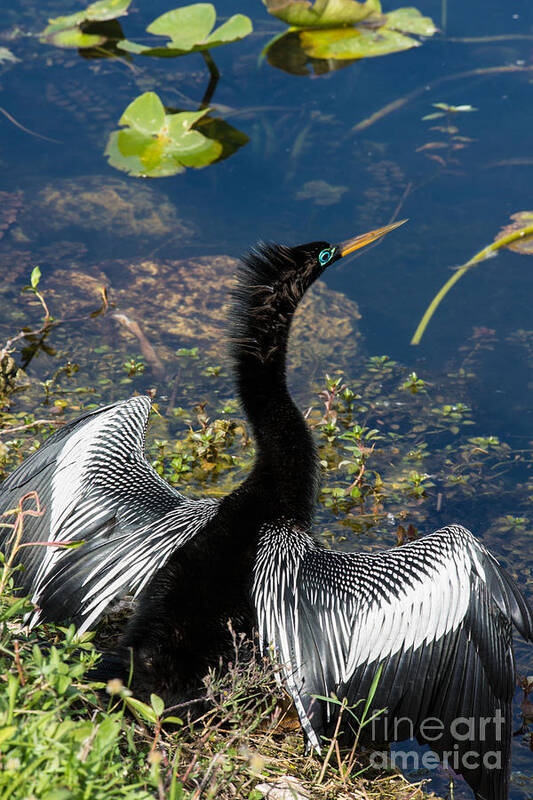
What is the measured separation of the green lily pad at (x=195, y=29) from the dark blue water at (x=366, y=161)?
447 millimetres

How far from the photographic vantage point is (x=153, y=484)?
3.48 meters

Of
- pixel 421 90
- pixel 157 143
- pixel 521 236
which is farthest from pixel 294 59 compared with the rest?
pixel 521 236

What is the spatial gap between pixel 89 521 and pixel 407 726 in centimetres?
143

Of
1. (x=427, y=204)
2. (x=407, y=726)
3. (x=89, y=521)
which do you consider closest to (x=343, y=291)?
(x=427, y=204)

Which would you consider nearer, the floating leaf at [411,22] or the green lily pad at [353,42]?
the green lily pad at [353,42]

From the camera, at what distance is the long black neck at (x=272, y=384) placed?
316cm

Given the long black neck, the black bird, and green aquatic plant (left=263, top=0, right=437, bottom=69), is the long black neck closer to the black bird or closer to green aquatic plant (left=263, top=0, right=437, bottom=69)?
the black bird

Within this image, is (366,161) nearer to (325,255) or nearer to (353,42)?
(353,42)

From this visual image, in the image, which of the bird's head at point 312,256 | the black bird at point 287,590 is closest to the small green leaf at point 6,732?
the black bird at point 287,590

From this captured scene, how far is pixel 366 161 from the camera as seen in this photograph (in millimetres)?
6965

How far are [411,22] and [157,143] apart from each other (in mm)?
3119

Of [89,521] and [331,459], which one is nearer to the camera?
[89,521]

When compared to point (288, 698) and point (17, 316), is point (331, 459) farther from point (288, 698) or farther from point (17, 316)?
point (17, 316)

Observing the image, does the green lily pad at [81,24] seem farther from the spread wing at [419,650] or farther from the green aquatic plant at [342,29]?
the spread wing at [419,650]
